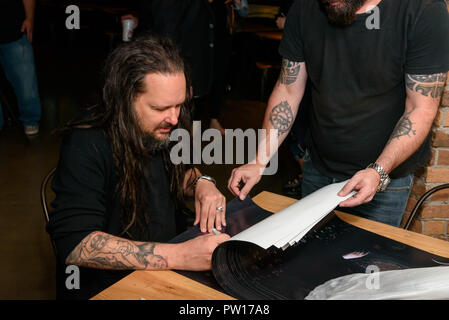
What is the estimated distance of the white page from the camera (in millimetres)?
1163

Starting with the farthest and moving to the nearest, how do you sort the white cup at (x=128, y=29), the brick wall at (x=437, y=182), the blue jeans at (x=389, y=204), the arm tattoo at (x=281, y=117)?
the white cup at (x=128, y=29) < the brick wall at (x=437, y=182) < the arm tattoo at (x=281, y=117) < the blue jeans at (x=389, y=204)

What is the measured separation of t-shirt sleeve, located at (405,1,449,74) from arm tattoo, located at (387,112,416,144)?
0.51ft

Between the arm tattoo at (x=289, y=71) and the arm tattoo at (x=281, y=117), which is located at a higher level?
the arm tattoo at (x=289, y=71)

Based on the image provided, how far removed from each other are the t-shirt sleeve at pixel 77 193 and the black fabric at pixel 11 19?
3102mm

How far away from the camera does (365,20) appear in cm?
162

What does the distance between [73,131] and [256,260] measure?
0.68 m

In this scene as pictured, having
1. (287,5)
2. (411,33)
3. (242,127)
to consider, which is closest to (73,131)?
(411,33)

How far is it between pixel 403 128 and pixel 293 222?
0.59 metres

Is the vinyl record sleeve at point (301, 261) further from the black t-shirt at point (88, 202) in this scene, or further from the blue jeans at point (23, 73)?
the blue jeans at point (23, 73)

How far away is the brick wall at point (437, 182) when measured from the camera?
Result: 7.34 feet

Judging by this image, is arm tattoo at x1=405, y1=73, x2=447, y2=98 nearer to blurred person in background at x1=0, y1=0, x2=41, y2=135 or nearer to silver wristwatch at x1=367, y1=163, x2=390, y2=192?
silver wristwatch at x1=367, y1=163, x2=390, y2=192

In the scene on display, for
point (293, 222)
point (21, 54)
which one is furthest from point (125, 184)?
point (21, 54)

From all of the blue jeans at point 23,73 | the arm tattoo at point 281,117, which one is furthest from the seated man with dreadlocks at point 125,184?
the blue jeans at point 23,73

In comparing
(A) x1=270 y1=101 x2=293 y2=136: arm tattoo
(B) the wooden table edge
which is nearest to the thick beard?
(B) the wooden table edge
